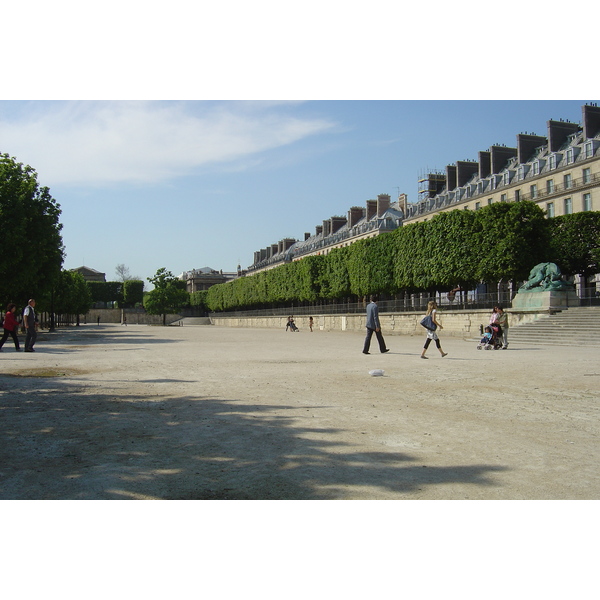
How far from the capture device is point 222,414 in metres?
7.16

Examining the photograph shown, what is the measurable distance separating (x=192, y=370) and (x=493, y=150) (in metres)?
62.6

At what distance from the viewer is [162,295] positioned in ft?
310

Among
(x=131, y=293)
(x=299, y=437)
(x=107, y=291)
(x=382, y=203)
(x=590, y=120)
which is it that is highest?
(x=590, y=120)

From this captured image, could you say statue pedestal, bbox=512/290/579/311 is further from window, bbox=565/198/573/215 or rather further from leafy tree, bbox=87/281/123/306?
leafy tree, bbox=87/281/123/306

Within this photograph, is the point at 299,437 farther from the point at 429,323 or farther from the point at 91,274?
the point at 91,274

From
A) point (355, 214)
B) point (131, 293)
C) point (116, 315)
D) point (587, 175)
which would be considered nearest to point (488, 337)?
point (587, 175)

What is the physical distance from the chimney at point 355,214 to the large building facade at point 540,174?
16.6 metres

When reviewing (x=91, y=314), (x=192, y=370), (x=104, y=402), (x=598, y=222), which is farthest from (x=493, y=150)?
(x=91, y=314)

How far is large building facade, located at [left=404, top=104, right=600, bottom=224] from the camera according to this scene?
5288 centimetres

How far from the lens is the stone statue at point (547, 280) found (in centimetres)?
2964

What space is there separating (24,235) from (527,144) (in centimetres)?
5350

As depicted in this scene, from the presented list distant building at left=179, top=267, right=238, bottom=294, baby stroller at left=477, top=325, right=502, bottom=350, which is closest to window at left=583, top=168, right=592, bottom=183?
baby stroller at left=477, top=325, right=502, bottom=350

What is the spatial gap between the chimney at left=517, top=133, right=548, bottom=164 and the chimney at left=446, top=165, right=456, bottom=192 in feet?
43.7

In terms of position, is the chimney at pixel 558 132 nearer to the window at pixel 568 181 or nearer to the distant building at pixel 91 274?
the window at pixel 568 181
